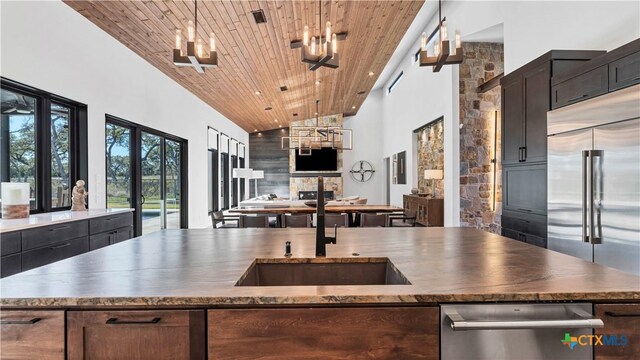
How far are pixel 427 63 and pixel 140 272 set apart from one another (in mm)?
3211

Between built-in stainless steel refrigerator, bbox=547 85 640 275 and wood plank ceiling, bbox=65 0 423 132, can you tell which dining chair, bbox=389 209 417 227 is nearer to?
built-in stainless steel refrigerator, bbox=547 85 640 275

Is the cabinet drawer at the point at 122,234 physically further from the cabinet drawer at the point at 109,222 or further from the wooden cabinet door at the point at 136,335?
the wooden cabinet door at the point at 136,335

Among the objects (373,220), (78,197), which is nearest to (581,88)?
(373,220)

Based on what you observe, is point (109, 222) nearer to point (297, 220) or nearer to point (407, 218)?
point (297, 220)

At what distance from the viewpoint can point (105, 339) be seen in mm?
A: 1110

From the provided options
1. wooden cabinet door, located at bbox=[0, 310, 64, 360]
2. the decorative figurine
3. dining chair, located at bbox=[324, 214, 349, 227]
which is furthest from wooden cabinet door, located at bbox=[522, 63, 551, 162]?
the decorative figurine

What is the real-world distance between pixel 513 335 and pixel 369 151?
11514 millimetres

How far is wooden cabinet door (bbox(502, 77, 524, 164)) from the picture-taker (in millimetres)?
3578

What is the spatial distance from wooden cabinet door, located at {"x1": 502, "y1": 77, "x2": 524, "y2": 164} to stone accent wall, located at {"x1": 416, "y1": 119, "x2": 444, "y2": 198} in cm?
273

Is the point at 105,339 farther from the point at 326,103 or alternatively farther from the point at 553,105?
the point at 326,103

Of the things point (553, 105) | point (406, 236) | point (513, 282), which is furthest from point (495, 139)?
point (513, 282)

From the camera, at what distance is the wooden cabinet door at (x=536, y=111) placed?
3.15 m

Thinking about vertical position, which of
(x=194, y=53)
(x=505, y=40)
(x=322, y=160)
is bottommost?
(x=322, y=160)

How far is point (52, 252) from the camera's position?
9.25 feet
